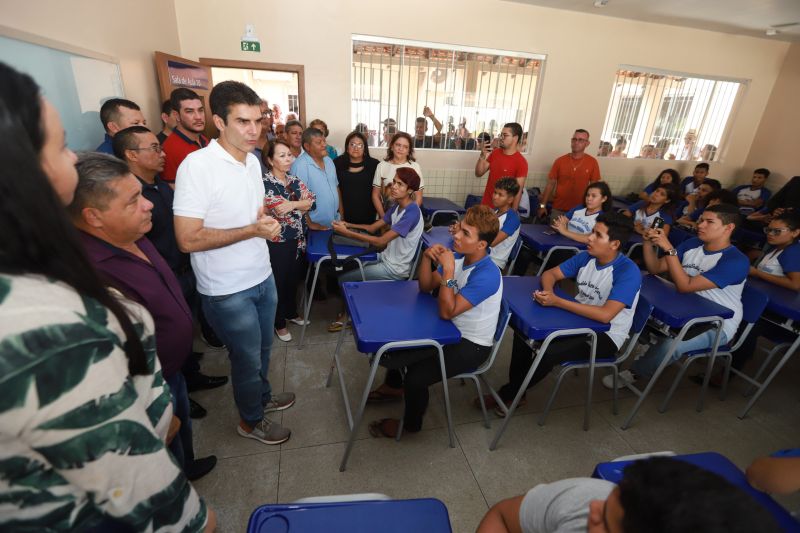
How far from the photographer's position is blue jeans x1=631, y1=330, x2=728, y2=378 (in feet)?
7.16

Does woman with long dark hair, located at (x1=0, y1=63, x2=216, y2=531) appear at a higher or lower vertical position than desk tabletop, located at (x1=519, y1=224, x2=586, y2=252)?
higher

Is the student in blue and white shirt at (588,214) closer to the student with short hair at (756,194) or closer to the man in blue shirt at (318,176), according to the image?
the man in blue shirt at (318,176)

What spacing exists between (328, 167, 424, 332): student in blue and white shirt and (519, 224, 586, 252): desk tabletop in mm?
1177

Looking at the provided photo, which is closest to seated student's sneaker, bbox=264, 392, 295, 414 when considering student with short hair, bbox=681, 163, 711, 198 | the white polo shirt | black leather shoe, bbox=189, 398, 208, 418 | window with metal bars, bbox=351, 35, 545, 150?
black leather shoe, bbox=189, 398, 208, 418

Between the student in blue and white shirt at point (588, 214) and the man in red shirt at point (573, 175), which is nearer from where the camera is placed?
the student in blue and white shirt at point (588, 214)

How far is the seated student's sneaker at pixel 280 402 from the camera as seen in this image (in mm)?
2244

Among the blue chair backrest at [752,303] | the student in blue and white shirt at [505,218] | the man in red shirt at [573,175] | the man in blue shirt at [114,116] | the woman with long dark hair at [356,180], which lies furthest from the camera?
the man in red shirt at [573,175]

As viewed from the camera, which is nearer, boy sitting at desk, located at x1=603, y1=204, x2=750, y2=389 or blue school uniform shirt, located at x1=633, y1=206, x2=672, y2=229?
boy sitting at desk, located at x1=603, y1=204, x2=750, y2=389

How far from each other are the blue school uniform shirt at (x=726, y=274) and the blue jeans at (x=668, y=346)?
0.11 m

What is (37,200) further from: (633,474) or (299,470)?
(299,470)

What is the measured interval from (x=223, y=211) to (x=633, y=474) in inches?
62.0

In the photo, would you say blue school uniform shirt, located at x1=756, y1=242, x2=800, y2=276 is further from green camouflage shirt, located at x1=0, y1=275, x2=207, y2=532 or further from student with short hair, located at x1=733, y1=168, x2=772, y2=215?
student with short hair, located at x1=733, y1=168, x2=772, y2=215

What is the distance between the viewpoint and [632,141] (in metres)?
5.80

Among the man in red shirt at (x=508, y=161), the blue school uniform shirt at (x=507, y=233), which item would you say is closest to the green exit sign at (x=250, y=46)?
the man in red shirt at (x=508, y=161)
